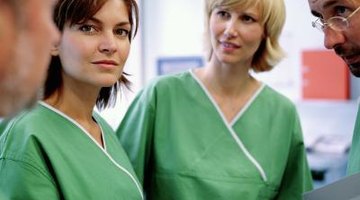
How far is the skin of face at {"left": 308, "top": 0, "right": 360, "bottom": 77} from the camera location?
1115 mm

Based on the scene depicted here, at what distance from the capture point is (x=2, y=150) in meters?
1.04

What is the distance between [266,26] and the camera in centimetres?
153

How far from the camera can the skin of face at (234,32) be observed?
4.80 ft

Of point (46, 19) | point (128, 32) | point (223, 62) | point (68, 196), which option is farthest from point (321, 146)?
point (46, 19)

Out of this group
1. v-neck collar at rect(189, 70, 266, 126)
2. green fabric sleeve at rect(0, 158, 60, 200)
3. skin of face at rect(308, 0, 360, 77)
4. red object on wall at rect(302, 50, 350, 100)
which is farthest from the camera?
red object on wall at rect(302, 50, 350, 100)

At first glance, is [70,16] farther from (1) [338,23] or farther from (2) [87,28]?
(1) [338,23]

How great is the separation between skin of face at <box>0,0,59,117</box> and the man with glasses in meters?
0.76

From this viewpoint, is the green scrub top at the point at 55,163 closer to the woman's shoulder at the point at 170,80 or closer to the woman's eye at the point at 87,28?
the woman's eye at the point at 87,28

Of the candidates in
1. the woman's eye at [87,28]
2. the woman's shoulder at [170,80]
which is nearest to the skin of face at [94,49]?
the woman's eye at [87,28]

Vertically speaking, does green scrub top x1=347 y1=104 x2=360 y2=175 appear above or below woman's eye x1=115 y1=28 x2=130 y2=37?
below

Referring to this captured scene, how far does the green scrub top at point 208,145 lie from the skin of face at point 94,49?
0.35m

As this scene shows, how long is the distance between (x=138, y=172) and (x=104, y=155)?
10.3 inches

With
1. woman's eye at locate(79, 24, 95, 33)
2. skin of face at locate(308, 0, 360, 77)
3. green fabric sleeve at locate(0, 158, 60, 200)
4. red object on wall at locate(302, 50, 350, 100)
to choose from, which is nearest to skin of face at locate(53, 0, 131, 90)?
woman's eye at locate(79, 24, 95, 33)

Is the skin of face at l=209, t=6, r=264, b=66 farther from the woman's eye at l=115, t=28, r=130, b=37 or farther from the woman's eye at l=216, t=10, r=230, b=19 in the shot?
the woman's eye at l=115, t=28, r=130, b=37
